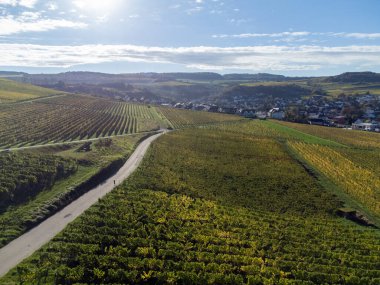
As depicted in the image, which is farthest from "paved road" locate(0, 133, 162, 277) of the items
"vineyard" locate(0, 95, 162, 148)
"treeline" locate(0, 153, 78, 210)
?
"vineyard" locate(0, 95, 162, 148)

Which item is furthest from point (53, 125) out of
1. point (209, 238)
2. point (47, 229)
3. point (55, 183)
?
point (209, 238)

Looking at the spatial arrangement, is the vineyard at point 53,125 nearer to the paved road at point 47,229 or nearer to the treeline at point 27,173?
the treeline at point 27,173

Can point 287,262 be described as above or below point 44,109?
below

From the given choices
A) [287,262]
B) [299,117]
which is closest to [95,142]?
[287,262]

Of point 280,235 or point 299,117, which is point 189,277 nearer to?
point 280,235

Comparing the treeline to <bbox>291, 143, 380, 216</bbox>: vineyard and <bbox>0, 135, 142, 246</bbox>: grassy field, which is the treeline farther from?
<bbox>291, 143, 380, 216</bbox>: vineyard

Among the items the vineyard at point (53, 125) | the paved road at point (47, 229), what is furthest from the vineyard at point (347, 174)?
the vineyard at point (53, 125)
